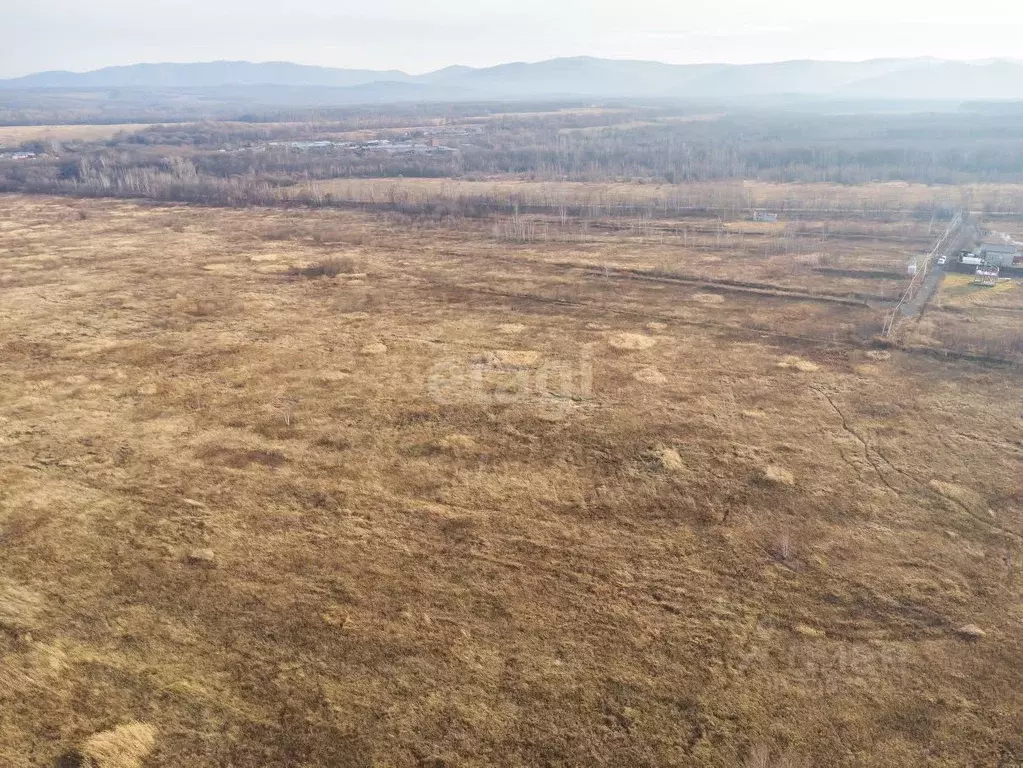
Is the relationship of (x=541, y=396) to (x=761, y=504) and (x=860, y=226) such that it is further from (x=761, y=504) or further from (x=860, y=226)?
(x=860, y=226)

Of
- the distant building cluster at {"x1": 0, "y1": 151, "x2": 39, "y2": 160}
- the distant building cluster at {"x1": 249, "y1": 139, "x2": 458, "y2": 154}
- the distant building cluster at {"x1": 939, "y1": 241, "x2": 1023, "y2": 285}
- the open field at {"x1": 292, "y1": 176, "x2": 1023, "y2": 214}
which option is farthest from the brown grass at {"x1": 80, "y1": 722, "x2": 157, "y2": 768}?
the distant building cluster at {"x1": 0, "y1": 151, "x2": 39, "y2": 160}

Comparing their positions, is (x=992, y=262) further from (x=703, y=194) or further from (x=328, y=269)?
(x=328, y=269)

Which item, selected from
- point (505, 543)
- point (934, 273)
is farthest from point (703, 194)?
point (505, 543)

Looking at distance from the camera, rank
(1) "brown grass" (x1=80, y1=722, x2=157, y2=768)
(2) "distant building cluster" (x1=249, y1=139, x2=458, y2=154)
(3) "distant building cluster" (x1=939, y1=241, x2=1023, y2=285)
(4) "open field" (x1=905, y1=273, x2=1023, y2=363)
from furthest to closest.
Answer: (2) "distant building cluster" (x1=249, y1=139, x2=458, y2=154) < (3) "distant building cluster" (x1=939, y1=241, x2=1023, y2=285) < (4) "open field" (x1=905, y1=273, x2=1023, y2=363) < (1) "brown grass" (x1=80, y1=722, x2=157, y2=768)

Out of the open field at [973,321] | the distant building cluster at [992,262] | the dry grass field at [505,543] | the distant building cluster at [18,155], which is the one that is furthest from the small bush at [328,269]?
the distant building cluster at [18,155]

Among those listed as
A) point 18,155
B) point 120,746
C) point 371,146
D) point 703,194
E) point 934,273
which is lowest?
point 120,746

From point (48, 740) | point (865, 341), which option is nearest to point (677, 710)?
point (48, 740)

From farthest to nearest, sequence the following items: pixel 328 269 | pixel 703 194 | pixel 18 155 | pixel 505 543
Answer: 1. pixel 18 155
2. pixel 703 194
3. pixel 328 269
4. pixel 505 543

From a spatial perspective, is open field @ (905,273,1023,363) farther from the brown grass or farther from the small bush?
the small bush
